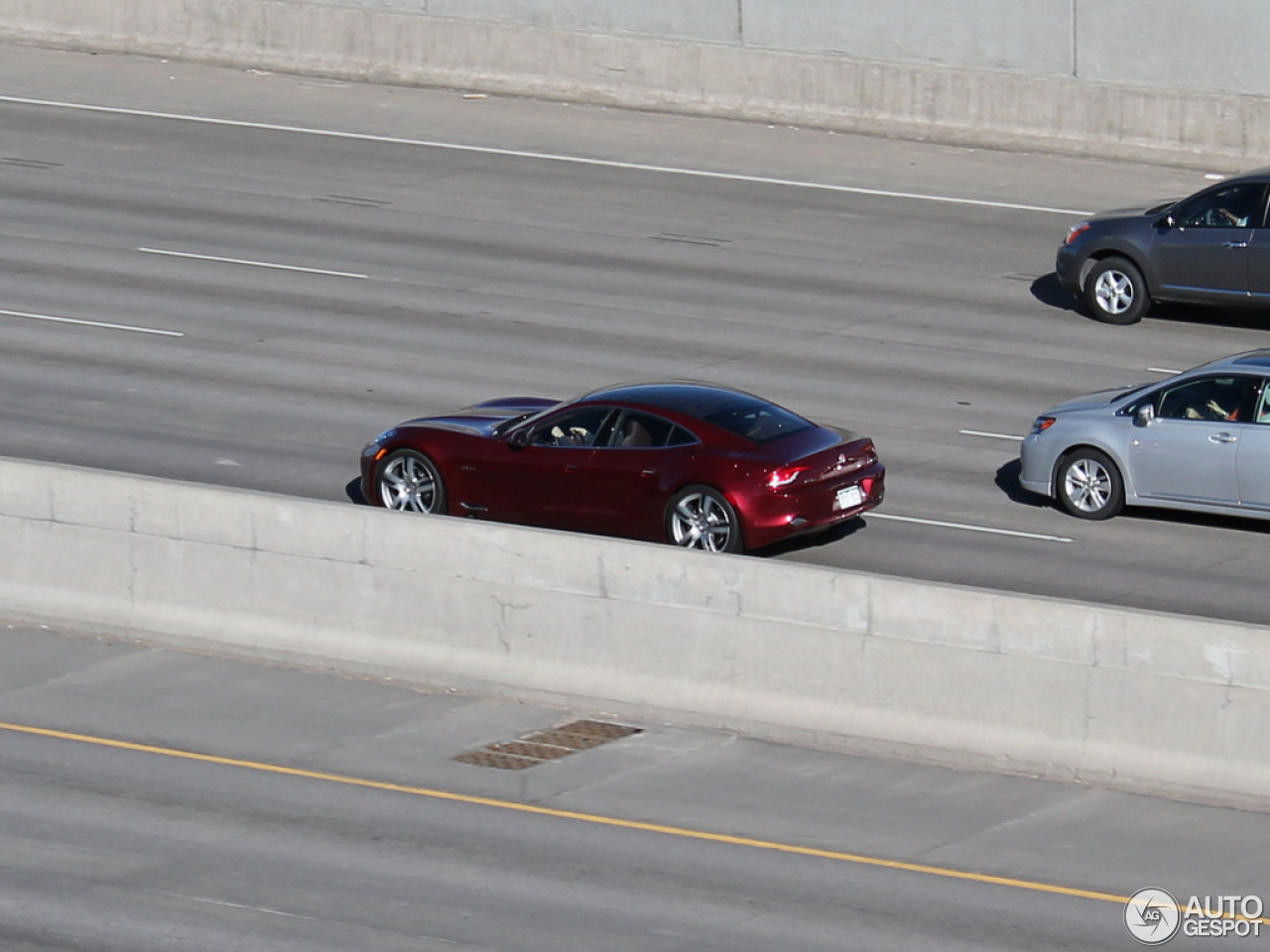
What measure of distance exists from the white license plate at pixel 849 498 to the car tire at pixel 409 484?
349 cm

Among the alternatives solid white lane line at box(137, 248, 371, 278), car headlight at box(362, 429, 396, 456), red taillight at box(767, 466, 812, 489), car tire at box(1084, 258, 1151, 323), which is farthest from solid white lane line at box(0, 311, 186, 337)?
car tire at box(1084, 258, 1151, 323)

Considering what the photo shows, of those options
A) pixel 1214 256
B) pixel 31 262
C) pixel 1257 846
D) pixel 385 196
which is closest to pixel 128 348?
pixel 31 262

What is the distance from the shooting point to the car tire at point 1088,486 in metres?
18.8

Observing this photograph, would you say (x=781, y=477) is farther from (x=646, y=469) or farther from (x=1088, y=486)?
(x=1088, y=486)

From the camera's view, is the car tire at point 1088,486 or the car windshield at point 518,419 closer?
the car windshield at point 518,419

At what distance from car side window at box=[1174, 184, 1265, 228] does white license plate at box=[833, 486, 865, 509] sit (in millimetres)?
9078

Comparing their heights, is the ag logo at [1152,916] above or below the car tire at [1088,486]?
below

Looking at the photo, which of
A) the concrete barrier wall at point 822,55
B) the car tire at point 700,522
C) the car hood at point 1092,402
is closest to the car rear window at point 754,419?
the car tire at point 700,522

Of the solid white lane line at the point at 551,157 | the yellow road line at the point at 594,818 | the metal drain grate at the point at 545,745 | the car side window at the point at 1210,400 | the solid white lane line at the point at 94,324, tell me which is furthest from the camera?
the solid white lane line at the point at 551,157

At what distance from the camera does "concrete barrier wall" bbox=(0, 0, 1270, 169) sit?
31.7m

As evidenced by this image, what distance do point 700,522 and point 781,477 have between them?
31.7 inches

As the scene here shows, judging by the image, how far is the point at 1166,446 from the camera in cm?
1841

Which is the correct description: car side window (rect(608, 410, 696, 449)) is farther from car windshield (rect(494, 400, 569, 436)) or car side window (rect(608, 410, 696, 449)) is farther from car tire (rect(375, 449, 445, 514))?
car tire (rect(375, 449, 445, 514))

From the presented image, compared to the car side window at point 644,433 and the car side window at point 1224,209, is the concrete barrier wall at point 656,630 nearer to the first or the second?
the car side window at point 644,433
